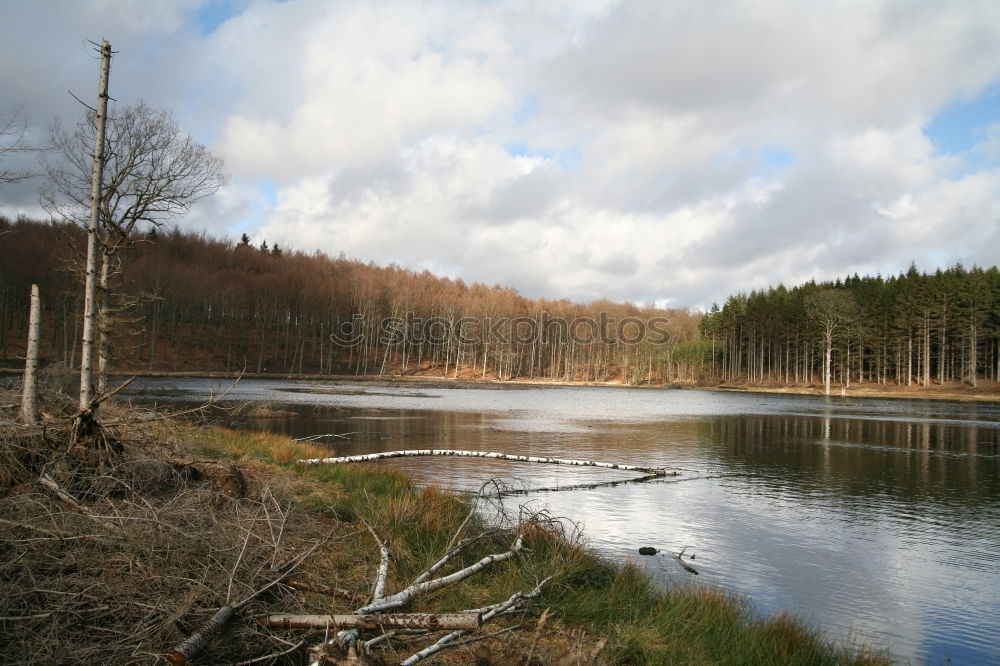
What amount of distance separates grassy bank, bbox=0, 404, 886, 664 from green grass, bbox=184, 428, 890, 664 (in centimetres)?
3

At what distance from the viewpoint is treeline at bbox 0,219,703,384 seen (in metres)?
89.6

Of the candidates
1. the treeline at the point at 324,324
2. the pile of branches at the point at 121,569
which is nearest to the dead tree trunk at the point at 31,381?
the pile of branches at the point at 121,569

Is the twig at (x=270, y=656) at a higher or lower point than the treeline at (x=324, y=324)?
lower

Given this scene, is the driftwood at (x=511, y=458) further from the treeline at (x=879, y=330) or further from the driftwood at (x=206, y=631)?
the treeline at (x=879, y=330)

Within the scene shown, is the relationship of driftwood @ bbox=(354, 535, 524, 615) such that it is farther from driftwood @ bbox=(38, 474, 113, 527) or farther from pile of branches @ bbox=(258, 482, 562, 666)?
driftwood @ bbox=(38, 474, 113, 527)

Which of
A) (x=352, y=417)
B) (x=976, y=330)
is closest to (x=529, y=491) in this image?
(x=352, y=417)

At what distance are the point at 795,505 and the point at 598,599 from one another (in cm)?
1153

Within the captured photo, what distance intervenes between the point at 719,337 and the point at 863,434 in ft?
297

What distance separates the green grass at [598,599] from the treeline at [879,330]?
8535cm

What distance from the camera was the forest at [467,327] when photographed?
3342 inches

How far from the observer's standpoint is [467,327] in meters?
123

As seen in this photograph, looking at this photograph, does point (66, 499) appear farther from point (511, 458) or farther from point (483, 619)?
point (511, 458)

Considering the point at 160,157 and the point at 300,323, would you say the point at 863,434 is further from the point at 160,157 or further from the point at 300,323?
the point at 300,323

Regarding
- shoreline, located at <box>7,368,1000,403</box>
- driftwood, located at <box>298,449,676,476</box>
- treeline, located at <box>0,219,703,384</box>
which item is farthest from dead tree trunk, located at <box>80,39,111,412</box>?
treeline, located at <box>0,219,703,384</box>
